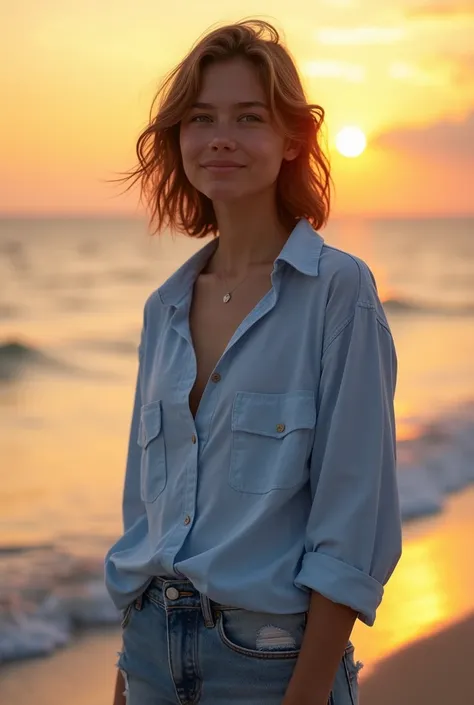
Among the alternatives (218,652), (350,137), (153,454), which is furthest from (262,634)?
(350,137)

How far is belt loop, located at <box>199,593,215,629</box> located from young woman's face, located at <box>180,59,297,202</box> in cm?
80

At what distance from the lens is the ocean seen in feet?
18.5

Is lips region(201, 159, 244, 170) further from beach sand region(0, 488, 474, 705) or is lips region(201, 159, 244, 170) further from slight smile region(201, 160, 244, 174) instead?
beach sand region(0, 488, 474, 705)

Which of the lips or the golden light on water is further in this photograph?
the golden light on water

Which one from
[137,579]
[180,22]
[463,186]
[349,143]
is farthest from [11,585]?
[463,186]

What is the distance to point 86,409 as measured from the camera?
37.0 feet

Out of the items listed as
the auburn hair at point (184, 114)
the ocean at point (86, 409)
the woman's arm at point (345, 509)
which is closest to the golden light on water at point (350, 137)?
the ocean at point (86, 409)

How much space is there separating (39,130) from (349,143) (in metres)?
12.3

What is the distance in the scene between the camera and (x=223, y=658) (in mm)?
1975

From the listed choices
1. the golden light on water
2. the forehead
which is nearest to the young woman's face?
the forehead

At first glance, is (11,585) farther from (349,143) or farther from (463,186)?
(463,186)

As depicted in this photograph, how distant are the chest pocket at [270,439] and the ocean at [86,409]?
3.04 metres

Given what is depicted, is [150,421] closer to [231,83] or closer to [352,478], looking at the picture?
[352,478]

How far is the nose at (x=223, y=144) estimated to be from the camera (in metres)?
2.15
